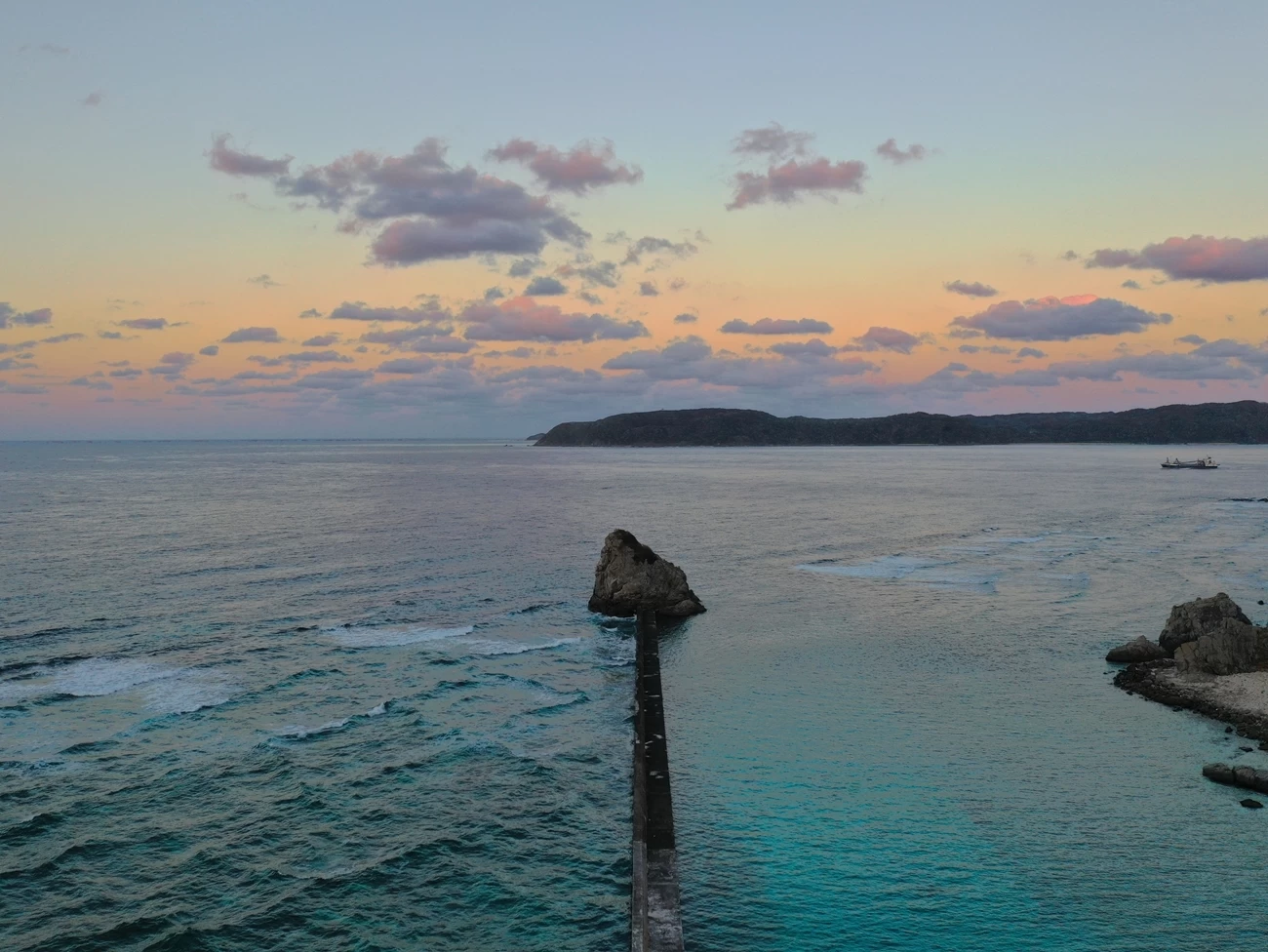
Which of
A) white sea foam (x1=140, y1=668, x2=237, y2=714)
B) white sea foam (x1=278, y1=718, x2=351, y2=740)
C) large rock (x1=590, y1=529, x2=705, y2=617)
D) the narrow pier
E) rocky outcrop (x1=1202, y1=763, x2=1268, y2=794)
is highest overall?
large rock (x1=590, y1=529, x2=705, y2=617)

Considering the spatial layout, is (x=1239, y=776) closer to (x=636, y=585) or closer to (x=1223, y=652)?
(x=1223, y=652)

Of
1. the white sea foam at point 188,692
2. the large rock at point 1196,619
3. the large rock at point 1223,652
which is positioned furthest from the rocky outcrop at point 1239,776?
the white sea foam at point 188,692

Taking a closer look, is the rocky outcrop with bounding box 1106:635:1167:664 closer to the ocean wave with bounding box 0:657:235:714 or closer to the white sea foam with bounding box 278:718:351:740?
the white sea foam with bounding box 278:718:351:740

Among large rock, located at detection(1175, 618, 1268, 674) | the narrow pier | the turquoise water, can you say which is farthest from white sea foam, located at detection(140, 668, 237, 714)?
large rock, located at detection(1175, 618, 1268, 674)

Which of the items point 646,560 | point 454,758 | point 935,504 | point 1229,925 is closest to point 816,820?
point 1229,925

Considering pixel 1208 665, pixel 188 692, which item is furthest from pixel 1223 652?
pixel 188 692

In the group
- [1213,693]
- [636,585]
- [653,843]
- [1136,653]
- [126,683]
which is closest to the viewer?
[653,843]

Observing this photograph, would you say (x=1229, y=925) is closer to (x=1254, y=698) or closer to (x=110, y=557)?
(x=1254, y=698)
